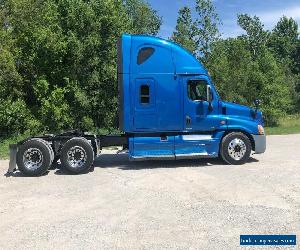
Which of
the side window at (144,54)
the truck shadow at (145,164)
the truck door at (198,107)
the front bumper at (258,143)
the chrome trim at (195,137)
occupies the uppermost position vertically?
the side window at (144,54)

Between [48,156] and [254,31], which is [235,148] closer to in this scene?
[48,156]

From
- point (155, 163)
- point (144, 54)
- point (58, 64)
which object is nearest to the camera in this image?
point (144, 54)

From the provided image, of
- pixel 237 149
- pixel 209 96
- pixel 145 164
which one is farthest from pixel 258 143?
pixel 145 164

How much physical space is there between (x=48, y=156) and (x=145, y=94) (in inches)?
123

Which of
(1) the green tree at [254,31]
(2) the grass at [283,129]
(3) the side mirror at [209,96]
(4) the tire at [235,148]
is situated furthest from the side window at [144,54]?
(1) the green tree at [254,31]

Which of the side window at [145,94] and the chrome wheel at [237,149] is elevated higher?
the side window at [145,94]

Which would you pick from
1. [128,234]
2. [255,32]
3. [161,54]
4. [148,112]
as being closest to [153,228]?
[128,234]

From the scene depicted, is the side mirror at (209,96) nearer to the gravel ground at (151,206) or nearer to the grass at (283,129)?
the gravel ground at (151,206)

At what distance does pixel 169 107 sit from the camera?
11.4 m

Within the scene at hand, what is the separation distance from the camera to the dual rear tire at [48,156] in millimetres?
10906

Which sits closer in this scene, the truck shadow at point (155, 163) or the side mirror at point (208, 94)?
the side mirror at point (208, 94)

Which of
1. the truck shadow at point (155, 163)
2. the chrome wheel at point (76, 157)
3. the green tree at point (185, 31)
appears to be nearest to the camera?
the chrome wheel at point (76, 157)

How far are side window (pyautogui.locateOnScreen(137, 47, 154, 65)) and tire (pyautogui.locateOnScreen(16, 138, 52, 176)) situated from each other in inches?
135

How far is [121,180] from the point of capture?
10.0 m
